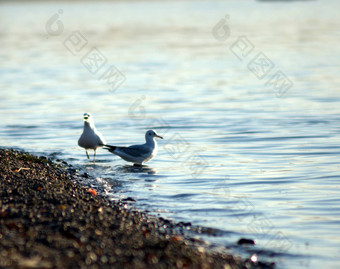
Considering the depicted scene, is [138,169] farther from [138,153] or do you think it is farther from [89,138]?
[89,138]

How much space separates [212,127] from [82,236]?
1315 centimetres

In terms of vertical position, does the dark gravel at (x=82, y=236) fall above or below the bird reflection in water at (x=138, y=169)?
below

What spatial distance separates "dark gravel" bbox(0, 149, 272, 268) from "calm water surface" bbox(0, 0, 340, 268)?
98 centimetres

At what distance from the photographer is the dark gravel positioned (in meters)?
7.89

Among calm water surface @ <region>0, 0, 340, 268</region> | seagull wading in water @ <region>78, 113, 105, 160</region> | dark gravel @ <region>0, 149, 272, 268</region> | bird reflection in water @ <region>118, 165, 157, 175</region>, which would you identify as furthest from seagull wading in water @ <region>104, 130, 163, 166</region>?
dark gravel @ <region>0, 149, 272, 268</region>

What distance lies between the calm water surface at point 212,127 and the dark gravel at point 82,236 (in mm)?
978

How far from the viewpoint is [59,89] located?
31203 mm

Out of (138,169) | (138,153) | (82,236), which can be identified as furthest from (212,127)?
(82,236)

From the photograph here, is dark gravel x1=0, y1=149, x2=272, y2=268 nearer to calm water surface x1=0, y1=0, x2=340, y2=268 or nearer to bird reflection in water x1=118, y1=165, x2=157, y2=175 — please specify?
calm water surface x1=0, y1=0, x2=340, y2=268

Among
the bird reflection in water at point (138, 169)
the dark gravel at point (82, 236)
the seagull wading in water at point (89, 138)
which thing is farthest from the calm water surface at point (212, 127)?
the dark gravel at point (82, 236)

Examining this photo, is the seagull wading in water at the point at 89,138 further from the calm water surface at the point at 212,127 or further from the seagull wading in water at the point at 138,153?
the seagull wading in water at the point at 138,153

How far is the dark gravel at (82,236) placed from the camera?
7.89 meters

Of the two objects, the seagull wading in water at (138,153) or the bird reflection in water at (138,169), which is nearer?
the bird reflection in water at (138,169)

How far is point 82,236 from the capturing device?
28.8 ft
